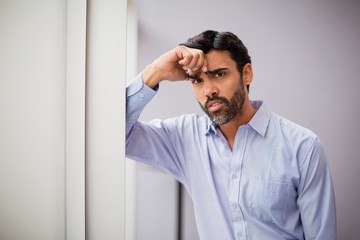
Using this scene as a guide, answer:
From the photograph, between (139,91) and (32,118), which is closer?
(32,118)

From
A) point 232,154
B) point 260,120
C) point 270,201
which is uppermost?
point 260,120

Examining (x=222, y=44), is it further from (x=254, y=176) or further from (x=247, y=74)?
(x=254, y=176)

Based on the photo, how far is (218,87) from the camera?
723mm

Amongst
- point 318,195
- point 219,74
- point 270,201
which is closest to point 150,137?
point 219,74

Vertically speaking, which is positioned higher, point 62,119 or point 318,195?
point 62,119

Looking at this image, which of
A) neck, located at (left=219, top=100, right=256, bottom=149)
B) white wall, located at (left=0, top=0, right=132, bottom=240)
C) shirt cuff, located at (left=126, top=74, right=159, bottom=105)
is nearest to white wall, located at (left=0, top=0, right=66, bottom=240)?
white wall, located at (left=0, top=0, right=132, bottom=240)

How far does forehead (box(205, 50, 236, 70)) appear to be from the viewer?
0.72 m

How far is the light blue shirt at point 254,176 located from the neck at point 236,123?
0.10ft

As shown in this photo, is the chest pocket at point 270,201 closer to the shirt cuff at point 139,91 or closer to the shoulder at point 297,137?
the shoulder at point 297,137

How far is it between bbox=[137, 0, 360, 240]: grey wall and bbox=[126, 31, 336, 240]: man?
0.33 feet

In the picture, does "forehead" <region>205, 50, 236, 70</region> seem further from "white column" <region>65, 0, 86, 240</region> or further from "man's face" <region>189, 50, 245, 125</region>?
"white column" <region>65, 0, 86, 240</region>

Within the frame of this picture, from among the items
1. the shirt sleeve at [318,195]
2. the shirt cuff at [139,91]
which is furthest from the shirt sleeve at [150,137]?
the shirt sleeve at [318,195]

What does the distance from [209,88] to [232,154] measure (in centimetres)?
22

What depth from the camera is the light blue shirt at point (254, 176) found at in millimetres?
682
